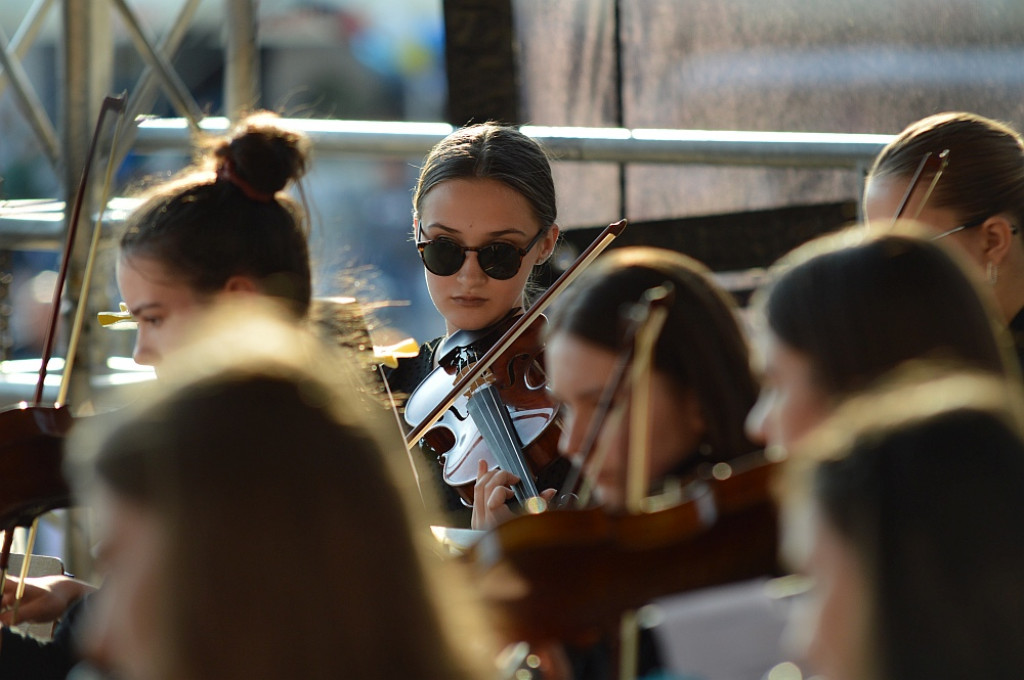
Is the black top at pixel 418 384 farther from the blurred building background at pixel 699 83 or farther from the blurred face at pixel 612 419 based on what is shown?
the blurred face at pixel 612 419

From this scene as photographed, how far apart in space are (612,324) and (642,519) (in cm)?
27

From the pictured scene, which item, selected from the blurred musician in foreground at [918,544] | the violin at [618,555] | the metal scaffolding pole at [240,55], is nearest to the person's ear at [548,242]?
the violin at [618,555]

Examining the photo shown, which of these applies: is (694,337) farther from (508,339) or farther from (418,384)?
(418,384)

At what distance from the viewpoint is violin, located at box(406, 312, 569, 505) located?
190 cm

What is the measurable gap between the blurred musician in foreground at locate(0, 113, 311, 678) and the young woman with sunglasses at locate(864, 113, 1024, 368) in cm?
82

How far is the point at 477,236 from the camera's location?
2090 millimetres

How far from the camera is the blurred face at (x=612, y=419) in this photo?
1.32m

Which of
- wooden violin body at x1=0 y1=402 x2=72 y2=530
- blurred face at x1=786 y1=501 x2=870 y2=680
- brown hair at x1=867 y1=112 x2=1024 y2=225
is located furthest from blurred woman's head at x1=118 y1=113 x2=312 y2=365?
blurred face at x1=786 y1=501 x2=870 y2=680

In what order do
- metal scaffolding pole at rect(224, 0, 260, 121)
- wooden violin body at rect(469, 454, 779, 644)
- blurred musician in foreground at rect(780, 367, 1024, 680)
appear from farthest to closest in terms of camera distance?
1. metal scaffolding pole at rect(224, 0, 260, 121)
2. wooden violin body at rect(469, 454, 779, 644)
3. blurred musician in foreground at rect(780, 367, 1024, 680)

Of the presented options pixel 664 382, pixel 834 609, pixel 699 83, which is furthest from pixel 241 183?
pixel 699 83

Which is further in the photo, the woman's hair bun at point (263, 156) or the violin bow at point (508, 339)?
the violin bow at point (508, 339)

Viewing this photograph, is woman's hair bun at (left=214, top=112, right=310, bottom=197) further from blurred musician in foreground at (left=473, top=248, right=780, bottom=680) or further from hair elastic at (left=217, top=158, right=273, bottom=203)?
blurred musician in foreground at (left=473, top=248, right=780, bottom=680)

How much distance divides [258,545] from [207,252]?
0.97 metres

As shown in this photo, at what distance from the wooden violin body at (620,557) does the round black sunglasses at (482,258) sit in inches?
37.2
